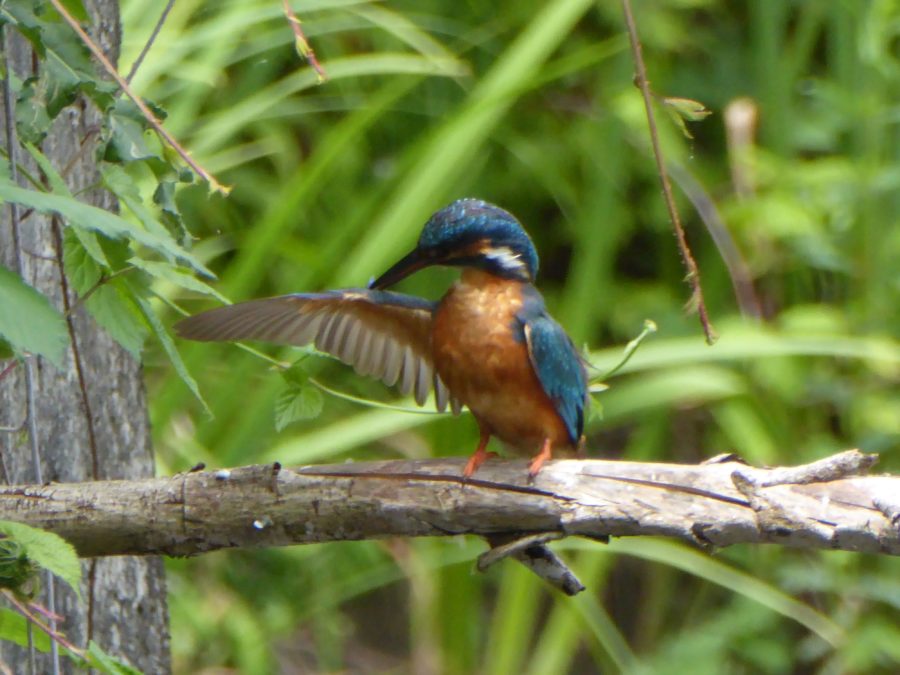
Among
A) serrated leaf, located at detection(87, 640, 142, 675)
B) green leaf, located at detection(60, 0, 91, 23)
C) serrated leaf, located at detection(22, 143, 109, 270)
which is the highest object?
green leaf, located at detection(60, 0, 91, 23)

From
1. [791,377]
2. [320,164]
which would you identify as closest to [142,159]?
[320,164]

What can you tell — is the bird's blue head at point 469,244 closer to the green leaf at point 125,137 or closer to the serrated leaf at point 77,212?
the green leaf at point 125,137

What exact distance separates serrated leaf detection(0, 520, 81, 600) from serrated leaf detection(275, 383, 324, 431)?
1.57 feet

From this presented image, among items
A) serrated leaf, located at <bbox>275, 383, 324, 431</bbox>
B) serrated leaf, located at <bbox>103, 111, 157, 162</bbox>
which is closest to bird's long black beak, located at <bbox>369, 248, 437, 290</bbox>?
serrated leaf, located at <bbox>275, 383, 324, 431</bbox>

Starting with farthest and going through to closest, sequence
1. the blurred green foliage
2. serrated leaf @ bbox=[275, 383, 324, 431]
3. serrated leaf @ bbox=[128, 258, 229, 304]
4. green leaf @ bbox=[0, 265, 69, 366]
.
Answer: the blurred green foliage, serrated leaf @ bbox=[275, 383, 324, 431], serrated leaf @ bbox=[128, 258, 229, 304], green leaf @ bbox=[0, 265, 69, 366]

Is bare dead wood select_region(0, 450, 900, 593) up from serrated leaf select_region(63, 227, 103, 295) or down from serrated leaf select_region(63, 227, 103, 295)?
down

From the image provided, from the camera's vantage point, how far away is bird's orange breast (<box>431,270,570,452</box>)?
2080mm

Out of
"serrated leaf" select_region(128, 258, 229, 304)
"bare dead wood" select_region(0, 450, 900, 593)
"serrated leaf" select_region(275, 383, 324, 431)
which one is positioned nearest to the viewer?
"serrated leaf" select_region(128, 258, 229, 304)

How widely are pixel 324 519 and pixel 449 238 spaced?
0.68m

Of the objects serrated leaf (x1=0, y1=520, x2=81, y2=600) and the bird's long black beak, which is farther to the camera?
the bird's long black beak

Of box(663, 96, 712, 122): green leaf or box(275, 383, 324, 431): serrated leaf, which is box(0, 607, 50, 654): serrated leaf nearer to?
box(275, 383, 324, 431): serrated leaf

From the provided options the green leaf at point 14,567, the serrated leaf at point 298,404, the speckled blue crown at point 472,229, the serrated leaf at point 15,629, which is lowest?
the serrated leaf at point 15,629

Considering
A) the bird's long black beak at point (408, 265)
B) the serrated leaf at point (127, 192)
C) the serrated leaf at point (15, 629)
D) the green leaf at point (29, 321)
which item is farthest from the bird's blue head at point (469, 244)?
the green leaf at point (29, 321)

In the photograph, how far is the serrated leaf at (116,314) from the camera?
1.37 metres
